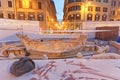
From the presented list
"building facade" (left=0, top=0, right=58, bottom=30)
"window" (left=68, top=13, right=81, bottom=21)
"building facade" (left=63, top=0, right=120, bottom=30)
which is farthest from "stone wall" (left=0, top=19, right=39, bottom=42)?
"window" (left=68, top=13, right=81, bottom=21)

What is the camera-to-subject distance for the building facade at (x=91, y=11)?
93.0ft

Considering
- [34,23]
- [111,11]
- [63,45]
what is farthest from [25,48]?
[111,11]

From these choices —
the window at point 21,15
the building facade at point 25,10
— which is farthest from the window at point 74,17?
the window at point 21,15

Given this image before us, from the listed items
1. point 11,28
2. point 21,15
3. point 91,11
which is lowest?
point 11,28

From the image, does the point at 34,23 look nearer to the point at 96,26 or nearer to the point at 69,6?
the point at 96,26

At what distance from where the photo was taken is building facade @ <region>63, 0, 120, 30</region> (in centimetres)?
2834

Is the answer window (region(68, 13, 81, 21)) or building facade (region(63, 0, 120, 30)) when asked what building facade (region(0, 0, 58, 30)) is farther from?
window (region(68, 13, 81, 21))

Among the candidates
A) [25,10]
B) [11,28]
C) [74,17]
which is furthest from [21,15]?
[74,17]

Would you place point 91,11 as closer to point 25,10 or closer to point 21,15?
point 25,10

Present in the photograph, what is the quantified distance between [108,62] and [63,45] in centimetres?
943

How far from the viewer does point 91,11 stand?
28422mm

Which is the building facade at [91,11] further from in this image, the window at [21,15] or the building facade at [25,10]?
the window at [21,15]

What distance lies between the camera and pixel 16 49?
11180mm

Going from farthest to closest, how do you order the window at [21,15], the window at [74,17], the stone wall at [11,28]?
the window at [74,17] → the window at [21,15] → the stone wall at [11,28]
